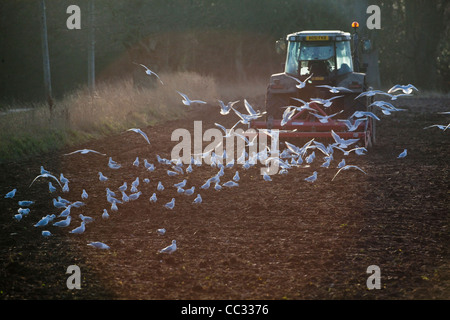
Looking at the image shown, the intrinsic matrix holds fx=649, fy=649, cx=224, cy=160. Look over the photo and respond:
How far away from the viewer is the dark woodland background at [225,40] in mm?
35219

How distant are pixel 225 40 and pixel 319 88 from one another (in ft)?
105

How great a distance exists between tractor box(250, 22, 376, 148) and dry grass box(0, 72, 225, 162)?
4.61 metres

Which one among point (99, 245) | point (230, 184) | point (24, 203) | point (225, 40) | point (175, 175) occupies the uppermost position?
point (225, 40)

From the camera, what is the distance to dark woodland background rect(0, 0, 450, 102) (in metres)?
35.2

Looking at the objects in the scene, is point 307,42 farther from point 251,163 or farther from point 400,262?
point 400,262

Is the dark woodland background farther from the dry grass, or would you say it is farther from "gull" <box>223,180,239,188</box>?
"gull" <box>223,180,239,188</box>

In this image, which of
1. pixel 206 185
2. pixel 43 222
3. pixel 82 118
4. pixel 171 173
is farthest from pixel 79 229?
pixel 82 118

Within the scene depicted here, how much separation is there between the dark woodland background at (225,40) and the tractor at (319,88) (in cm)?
1819

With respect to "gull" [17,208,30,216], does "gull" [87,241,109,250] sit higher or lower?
higher

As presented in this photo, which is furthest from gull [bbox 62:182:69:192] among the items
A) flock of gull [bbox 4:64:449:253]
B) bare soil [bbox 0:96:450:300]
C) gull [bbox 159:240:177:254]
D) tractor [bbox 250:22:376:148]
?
tractor [bbox 250:22:376:148]

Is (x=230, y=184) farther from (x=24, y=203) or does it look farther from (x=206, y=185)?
(x=24, y=203)

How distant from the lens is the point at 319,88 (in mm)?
13734
